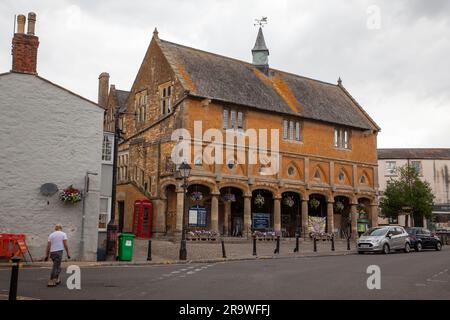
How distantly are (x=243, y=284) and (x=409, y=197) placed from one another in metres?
40.2

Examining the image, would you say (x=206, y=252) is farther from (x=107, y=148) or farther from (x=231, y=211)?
(x=231, y=211)

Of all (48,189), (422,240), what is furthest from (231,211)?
(48,189)

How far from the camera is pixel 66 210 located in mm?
21344

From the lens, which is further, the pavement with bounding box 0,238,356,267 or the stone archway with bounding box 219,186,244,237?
the stone archway with bounding box 219,186,244,237

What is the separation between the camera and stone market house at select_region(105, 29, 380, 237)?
111 ft

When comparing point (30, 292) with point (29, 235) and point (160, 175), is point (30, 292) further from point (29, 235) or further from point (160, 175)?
point (160, 175)

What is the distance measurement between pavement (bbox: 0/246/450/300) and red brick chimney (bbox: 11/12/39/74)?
8.45 m

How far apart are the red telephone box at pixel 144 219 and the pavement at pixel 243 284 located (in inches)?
622

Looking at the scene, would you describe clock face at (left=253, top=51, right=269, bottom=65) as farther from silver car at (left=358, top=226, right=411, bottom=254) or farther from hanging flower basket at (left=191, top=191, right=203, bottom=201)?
silver car at (left=358, top=226, right=411, bottom=254)

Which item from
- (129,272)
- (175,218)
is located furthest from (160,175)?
(129,272)

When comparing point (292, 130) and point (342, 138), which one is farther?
point (342, 138)

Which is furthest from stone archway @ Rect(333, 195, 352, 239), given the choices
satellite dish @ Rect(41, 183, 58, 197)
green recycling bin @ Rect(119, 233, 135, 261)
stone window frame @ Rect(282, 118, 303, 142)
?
satellite dish @ Rect(41, 183, 58, 197)

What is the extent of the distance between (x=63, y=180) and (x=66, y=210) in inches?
48.2

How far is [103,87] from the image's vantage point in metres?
49.9
